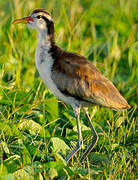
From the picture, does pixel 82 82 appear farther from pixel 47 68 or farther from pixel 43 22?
pixel 43 22

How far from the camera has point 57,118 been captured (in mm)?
5523

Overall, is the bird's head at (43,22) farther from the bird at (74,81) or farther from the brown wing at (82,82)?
the brown wing at (82,82)

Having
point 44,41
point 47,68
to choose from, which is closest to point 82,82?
point 47,68

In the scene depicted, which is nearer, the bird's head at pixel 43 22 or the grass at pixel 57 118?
the grass at pixel 57 118

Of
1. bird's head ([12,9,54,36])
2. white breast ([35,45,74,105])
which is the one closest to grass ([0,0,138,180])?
white breast ([35,45,74,105])

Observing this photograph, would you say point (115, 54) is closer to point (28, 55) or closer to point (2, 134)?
point (28, 55)

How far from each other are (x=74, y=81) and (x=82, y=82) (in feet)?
0.30

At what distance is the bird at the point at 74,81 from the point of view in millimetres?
4988

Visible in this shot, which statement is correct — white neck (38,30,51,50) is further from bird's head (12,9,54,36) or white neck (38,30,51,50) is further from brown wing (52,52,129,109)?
brown wing (52,52,129,109)

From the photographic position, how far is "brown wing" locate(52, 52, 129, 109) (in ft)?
16.4

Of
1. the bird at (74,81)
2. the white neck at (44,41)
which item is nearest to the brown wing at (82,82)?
the bird at (74,81)

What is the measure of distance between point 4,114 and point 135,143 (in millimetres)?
1563

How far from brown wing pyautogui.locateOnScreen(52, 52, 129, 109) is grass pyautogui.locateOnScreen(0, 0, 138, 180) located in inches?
12.7

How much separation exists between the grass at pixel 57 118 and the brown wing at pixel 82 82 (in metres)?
0.32
